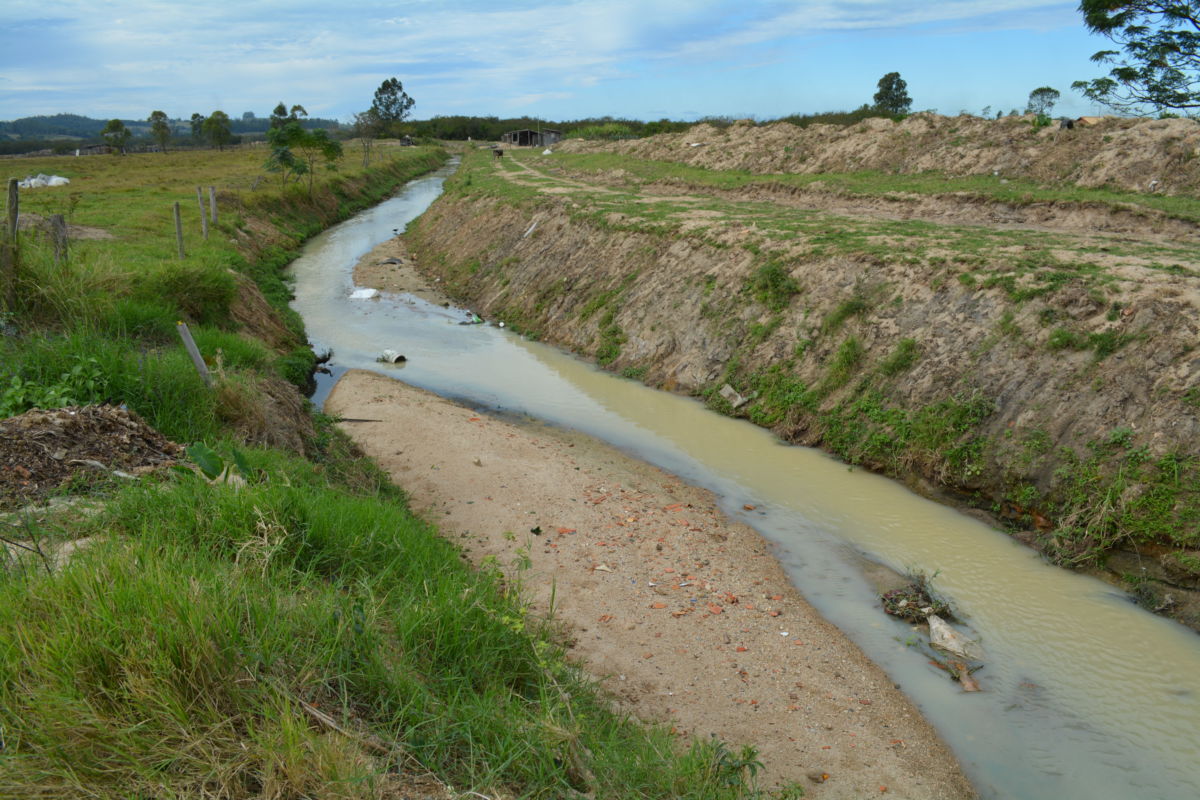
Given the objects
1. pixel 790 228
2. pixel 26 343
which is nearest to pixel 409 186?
pixel 790 228

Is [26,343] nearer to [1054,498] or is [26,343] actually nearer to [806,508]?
[806,508]

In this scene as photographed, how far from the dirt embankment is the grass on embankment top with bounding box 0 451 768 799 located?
769cm

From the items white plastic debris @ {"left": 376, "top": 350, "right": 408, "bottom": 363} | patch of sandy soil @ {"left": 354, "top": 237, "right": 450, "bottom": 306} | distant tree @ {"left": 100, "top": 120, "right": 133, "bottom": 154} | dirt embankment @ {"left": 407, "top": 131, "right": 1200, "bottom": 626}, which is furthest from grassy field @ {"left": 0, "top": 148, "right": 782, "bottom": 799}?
distant tree @ {"left": 100, "top": 120, "right": 133, "bottom": 154}

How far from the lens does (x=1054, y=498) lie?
10109 mm

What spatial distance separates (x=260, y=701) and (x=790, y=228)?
17705mm

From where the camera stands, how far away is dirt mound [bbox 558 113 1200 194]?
780 inches

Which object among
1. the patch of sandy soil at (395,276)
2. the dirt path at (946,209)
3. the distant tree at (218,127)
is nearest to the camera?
the dirt path at (946,209)

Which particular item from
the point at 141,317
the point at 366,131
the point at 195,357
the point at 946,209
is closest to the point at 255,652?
the point at 195,357

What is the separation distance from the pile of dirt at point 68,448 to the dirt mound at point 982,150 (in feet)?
76.5

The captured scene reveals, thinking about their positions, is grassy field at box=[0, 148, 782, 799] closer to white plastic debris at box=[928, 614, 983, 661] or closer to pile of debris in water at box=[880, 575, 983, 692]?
pile of debris in water at box=[880, 575, 983, 692]

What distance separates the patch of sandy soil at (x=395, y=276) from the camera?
25.5 meters

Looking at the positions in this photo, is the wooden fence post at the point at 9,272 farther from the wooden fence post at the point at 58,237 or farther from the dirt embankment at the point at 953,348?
the dirt embankment at the point at 953,348

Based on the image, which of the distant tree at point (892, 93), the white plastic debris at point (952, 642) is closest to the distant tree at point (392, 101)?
the distant tree at point (892, 93)

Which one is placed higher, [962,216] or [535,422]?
[962,216]
